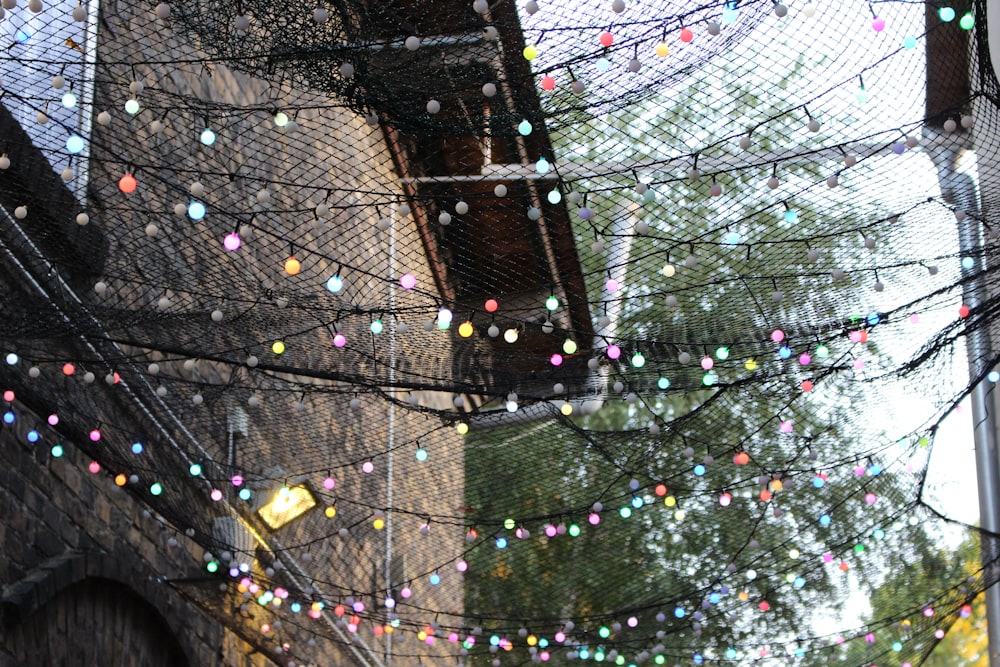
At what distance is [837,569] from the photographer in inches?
187

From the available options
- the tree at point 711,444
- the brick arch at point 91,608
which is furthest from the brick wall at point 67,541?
the tree at point 711,444

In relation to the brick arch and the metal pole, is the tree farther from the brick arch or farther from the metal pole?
the brick arch

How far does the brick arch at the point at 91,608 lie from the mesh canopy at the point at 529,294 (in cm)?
20

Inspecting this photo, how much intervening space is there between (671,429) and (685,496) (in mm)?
570

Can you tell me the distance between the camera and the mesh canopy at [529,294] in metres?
2.68

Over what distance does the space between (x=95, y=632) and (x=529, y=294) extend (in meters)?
1.63

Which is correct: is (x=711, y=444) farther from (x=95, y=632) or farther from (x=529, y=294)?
(x=95, y=632)

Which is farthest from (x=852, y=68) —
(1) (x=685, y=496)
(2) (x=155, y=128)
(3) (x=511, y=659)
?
(3) (x=511, y=659)

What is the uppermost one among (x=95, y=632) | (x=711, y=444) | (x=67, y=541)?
(x=711, y=444)

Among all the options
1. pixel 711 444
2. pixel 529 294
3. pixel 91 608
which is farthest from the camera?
pixel 711 444

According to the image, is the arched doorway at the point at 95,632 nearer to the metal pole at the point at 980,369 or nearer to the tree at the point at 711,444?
the tree at the point at 711,444

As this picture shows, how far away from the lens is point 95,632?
3.54 metres

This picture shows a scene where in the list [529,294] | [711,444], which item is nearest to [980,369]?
[711,444]

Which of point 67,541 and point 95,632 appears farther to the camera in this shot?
point 95,632
